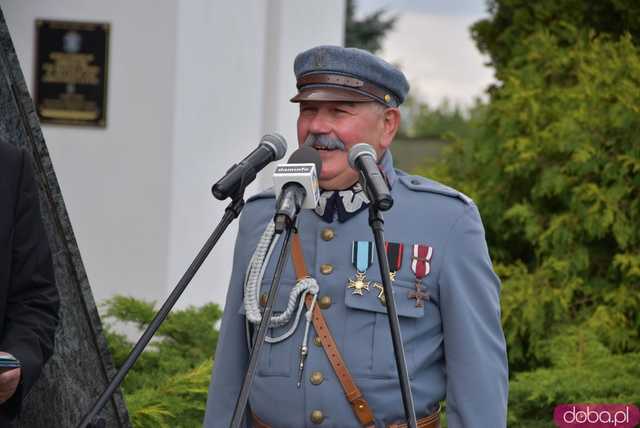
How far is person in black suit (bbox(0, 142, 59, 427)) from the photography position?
3.07 metres

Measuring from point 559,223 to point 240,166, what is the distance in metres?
4.42

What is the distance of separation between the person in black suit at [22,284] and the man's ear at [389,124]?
87cm

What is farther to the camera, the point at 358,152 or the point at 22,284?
the point at 22,284

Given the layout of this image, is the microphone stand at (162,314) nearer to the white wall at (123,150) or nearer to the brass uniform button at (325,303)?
the brass uniform button at (325,303)

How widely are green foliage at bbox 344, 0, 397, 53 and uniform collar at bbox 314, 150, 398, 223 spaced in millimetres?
19216

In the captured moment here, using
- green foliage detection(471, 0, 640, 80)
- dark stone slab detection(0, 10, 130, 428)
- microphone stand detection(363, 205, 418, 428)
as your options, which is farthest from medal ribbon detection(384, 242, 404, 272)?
green foliage detection(471, 0, 640, 80)

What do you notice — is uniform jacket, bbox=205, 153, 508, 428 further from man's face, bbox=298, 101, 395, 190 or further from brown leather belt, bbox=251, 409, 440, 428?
man's face, bbox=298, 101, 395, 190

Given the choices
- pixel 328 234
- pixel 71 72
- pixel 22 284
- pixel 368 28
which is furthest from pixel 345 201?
pixel 368 28

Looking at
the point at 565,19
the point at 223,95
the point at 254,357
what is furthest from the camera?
the point at 565,19

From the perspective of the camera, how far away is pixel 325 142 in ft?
10.3

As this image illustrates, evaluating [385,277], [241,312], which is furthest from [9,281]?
[385,277]

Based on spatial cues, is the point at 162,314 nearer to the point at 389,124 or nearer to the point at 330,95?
the point at 330,95

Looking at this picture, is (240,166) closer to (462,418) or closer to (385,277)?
(385,277)

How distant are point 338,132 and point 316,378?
0.59m
